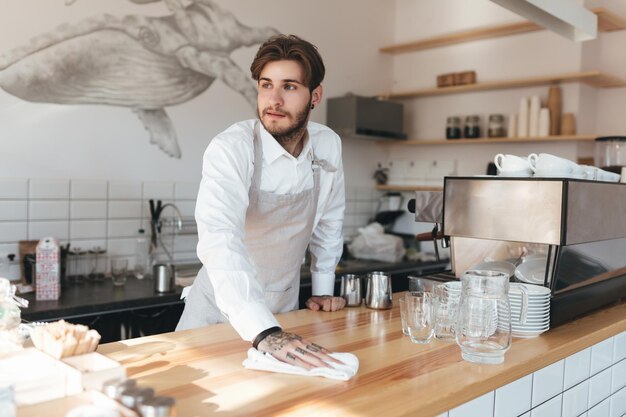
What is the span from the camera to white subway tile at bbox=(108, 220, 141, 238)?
3490 mm

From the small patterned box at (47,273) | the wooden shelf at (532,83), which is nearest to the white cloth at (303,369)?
the small patterned box at (47,273)

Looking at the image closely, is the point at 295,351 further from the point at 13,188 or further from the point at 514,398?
the point at 13,188

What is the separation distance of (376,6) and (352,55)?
0.52 meters

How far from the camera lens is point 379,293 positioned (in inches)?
81.0

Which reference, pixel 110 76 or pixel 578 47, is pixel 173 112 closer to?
pixel 110 76

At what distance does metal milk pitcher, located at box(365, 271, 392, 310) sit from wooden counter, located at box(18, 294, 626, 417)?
157mm

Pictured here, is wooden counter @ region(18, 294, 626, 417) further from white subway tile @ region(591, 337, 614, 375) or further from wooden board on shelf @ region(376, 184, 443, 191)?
wooden board on shelf @ region(376, 184, 443, 191)

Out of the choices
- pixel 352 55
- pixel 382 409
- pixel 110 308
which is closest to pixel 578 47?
pixel 352 55

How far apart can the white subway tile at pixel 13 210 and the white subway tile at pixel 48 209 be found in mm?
29

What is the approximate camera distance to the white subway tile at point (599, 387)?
1.84 metres

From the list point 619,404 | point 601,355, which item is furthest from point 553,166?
point 619,404

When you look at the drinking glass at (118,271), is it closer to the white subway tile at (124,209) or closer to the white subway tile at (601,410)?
the white subway tile at (124,209)

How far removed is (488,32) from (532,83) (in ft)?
1.73

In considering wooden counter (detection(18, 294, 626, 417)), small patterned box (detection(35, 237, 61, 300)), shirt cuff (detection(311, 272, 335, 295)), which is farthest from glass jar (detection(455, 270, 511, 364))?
small patterned box (detection(35, 237, 61, 300))
